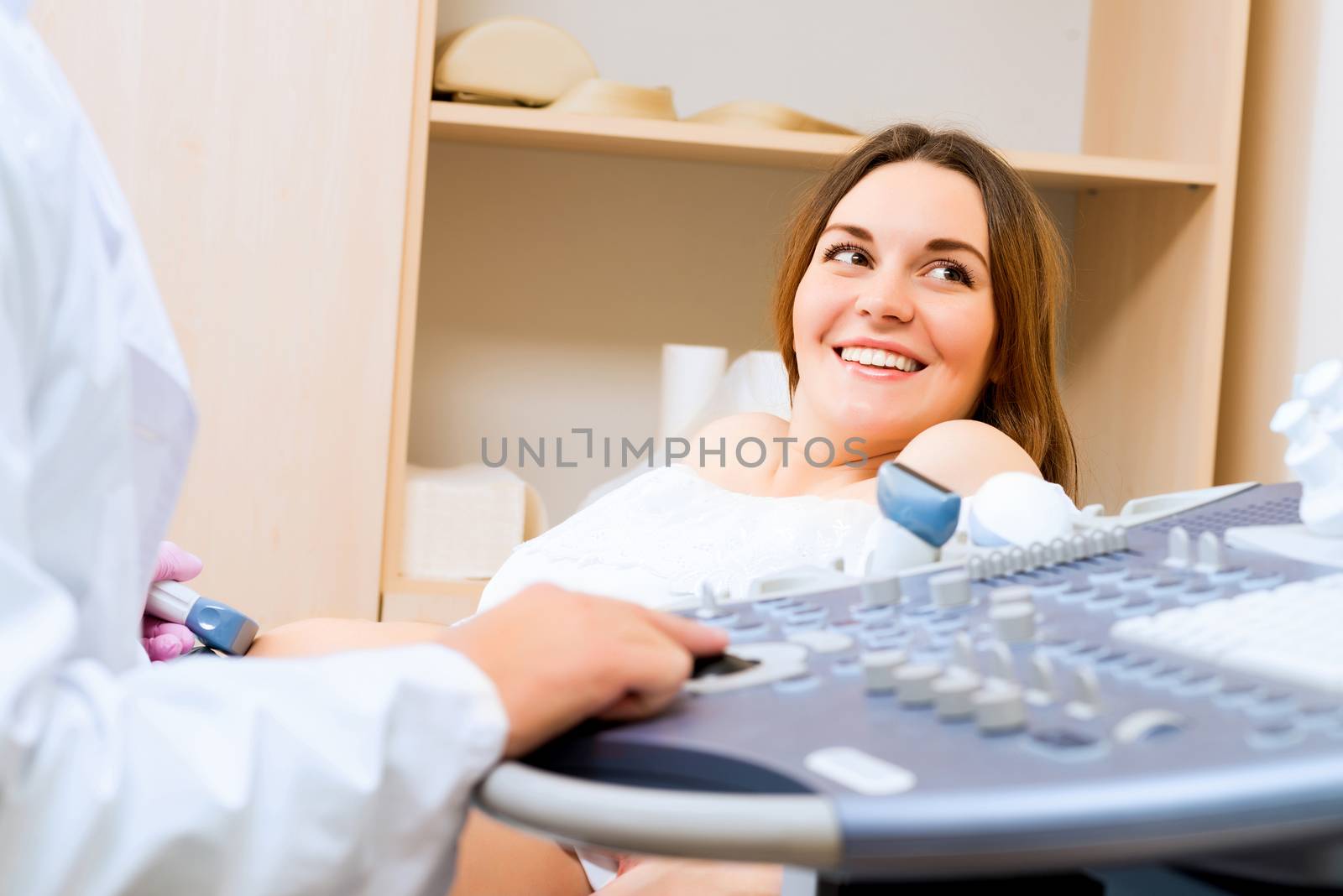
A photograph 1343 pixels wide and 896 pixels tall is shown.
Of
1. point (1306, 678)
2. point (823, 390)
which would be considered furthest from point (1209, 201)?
point (1306, 678)

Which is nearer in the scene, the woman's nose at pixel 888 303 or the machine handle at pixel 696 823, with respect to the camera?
the machine handle at pixel 696 823

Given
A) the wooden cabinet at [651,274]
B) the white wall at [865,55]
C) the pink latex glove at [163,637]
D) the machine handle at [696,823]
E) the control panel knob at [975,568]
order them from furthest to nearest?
the white wall at [865,55], the wooden cabinet at [651,274], the pink latex glove at [163,637], the control panel knob at [975,568], the machine handle at [696,823]

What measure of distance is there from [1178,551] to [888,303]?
1.91 ft

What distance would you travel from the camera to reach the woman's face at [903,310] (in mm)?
1177

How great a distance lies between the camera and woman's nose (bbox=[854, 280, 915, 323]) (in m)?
1.17

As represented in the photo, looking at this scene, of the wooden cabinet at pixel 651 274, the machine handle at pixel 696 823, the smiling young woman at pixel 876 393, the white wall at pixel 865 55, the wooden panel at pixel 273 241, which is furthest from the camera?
the white wall at pixel 865 55

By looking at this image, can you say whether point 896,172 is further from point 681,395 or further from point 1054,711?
point 1054,711

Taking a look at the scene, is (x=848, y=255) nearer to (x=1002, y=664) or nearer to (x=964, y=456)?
(x=964, y=456)

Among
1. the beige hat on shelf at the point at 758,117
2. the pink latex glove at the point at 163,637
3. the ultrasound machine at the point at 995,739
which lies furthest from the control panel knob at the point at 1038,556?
the beige hat on shelf at the point at 758,117

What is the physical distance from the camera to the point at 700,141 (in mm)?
1697

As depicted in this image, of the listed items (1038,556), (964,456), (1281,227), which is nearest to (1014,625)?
(1038,556)

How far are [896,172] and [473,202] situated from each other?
961mm

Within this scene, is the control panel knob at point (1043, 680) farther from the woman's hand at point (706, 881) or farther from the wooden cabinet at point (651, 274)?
the wooden cabinet at point (651, 274)

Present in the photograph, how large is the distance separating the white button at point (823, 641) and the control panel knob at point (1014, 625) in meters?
0.05
